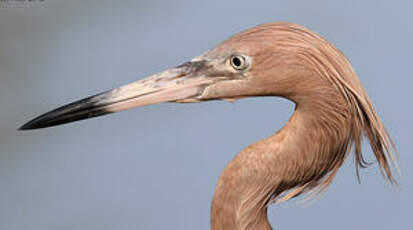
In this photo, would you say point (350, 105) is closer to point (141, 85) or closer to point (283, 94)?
point (283, 94)

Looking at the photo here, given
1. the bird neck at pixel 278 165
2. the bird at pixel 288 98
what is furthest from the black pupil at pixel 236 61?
the bird neck at pixel 278 165

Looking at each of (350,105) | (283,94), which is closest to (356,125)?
(350,105)

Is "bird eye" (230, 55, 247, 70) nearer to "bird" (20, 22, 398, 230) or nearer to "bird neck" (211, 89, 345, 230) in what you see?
"bird" (20, 22, 398, 230)

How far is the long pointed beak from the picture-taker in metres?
2.12

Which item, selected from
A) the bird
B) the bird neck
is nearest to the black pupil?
the bird

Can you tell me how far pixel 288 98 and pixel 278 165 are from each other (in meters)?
0.16

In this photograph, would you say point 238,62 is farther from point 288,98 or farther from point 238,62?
point 288,98

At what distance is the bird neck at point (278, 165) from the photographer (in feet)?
6.68

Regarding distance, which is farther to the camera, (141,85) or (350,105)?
(141,85)

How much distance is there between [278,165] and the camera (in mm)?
2051

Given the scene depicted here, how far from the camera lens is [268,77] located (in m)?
2.05

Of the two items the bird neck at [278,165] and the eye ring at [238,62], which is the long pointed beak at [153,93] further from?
the bird neck at [278,165]

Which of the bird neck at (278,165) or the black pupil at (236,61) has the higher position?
the black pupil at (236,61)

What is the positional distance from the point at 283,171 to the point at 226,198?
0.51 feet
